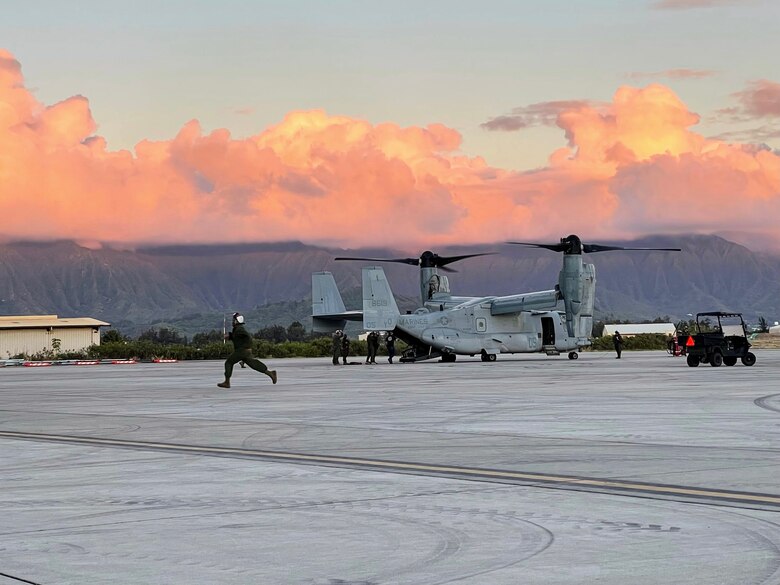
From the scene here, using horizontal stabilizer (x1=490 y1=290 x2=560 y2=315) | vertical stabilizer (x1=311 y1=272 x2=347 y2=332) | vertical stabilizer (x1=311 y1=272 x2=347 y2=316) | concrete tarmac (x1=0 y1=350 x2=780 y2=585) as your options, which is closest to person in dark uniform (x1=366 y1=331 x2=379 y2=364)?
vertical stabilizer (x1=311 y1=272 x2=347 y2=332)

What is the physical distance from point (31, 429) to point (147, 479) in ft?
26.4

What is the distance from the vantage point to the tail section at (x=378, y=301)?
59969 millimetres

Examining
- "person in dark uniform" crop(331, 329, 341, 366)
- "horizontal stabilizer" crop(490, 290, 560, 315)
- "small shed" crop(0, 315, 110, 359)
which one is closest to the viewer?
"person in dark uniform" crop(331, 329, 341, 366)

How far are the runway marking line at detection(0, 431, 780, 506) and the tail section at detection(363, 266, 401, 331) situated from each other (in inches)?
1660

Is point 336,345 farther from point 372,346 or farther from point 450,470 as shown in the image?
point 450,470

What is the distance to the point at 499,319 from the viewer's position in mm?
63500

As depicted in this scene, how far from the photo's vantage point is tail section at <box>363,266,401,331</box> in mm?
59969

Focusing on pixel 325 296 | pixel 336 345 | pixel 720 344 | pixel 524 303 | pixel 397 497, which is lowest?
pixel 397 497

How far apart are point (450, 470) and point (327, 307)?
54.5m

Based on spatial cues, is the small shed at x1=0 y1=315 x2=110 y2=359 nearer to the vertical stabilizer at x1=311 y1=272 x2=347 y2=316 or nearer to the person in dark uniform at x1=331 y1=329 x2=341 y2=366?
the vertical stabilizer at x1=311 y1=272 x2=347 y2=316

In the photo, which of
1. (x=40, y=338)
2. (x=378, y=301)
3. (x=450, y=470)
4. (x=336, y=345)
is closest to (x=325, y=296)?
(x=336, y=345)

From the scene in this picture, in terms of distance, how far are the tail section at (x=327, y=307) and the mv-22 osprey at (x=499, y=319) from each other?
0.08 m

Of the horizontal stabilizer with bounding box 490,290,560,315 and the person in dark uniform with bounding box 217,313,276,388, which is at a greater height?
the horizontal stabilizer with bounding box 490,290,560,315

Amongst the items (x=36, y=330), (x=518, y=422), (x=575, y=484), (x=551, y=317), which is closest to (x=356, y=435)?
(x=518, y=422)
